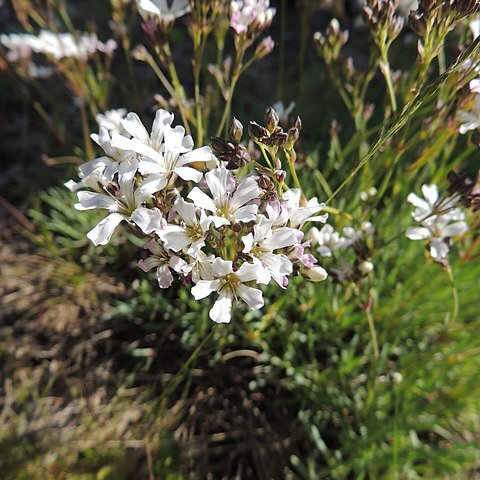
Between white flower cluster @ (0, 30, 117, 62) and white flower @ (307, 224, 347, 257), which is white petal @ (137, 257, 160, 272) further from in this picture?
white flower cluster @ (0, 30, 117, 62)

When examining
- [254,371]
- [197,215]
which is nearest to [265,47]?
[197,215]

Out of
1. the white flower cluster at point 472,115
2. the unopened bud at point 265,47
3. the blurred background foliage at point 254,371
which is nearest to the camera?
the white flower cluster at point 472,115

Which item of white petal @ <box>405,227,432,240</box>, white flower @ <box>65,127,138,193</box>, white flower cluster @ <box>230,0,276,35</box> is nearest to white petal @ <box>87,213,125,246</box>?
white flower @ <box>65,127,138,193</box>

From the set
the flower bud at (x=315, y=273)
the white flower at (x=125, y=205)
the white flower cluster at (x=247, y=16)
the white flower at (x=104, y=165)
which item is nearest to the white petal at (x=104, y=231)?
the white flower at (x=125, y=205)

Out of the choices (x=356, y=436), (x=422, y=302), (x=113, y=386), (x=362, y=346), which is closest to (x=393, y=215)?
(x=422, y=302)

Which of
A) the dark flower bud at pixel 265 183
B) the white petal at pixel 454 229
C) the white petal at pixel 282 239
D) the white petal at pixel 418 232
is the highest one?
the white petal at pixel 454 229

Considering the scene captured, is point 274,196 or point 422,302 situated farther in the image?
point 422,302

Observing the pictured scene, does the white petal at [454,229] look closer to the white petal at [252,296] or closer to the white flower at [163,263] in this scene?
the white petal at [252,296]

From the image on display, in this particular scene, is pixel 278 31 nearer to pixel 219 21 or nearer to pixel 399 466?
pixel 219 21
